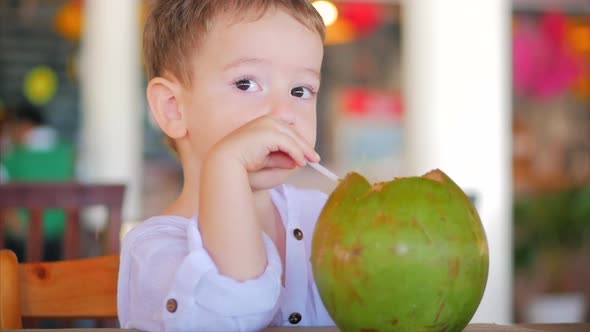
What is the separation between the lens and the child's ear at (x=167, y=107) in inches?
38.5

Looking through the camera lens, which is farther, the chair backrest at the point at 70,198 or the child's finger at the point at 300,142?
the chair backrest at the point at 70,198

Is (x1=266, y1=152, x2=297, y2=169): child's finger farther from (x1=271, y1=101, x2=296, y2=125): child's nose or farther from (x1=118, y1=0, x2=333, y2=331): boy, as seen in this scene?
(x1=271, y1=101, x2=296, y2=125): child's nose

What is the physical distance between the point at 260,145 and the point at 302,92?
0.26 metres

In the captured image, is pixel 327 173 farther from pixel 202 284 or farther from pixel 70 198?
pixel 70 198

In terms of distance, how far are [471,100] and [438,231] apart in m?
3.50

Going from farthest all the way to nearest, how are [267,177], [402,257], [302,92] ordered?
[302,92]
[267,177]
[402,257]

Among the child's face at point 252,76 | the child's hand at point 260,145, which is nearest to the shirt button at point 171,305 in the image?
the child's hand at point 260,145

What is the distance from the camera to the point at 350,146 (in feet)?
23.1

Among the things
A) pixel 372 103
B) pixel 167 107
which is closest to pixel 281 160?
pixel 167 107

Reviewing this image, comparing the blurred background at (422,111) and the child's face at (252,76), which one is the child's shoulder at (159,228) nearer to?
the child's face at (252,76)

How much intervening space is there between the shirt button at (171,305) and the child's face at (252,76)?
255 millimetres

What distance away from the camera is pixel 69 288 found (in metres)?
1.15

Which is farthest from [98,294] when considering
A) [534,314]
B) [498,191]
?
[534,314]

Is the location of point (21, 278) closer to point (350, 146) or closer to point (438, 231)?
point (438, 231)
